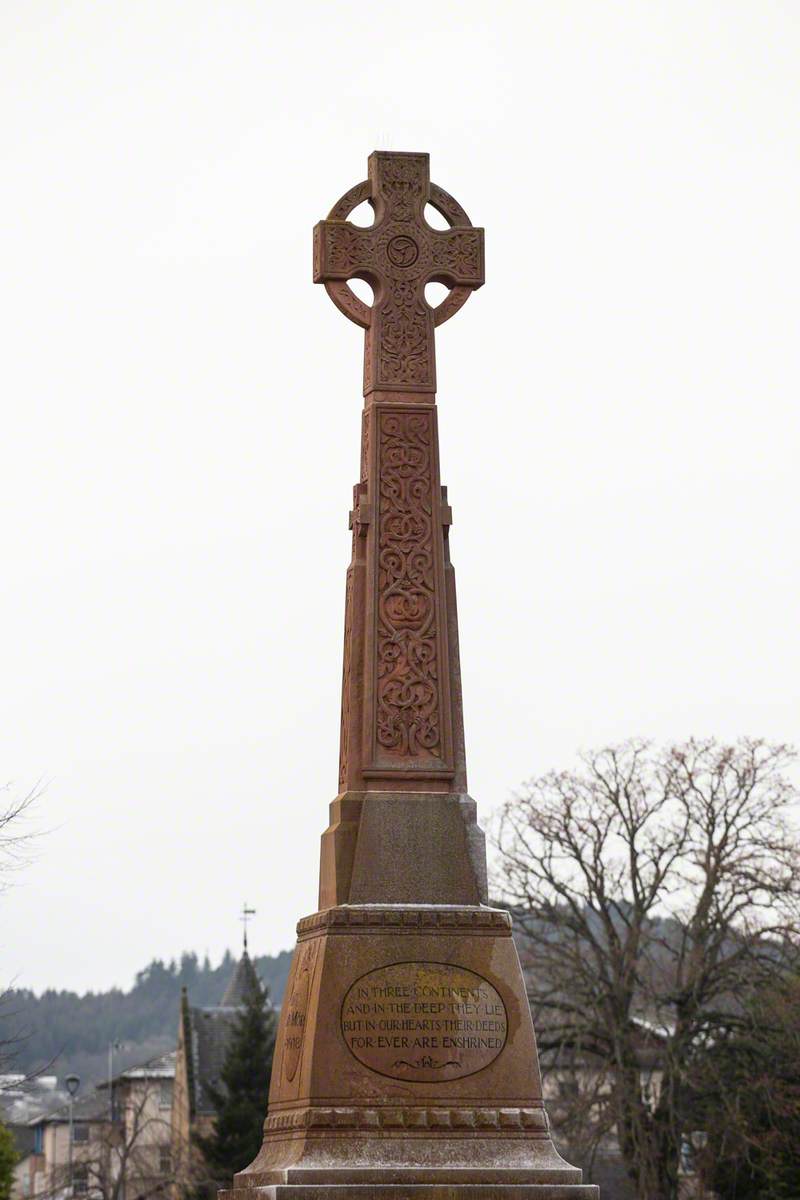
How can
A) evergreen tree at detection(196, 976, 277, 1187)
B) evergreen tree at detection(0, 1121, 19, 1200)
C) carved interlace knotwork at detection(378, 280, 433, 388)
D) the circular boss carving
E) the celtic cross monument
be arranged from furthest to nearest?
1. evergreen tree at detection(196, 976, 277, 1187)
2. evergreen tree at detection(0, 1121, 19, 1200)
3. the circular boss carving
4. carved interlace knotwork at detection(378, 280, 433, 388)
5. the celtic cross monument

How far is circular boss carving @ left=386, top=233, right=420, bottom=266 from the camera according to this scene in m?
14.2

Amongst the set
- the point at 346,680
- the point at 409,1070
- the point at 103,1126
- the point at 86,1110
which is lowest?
the point at 409,1070

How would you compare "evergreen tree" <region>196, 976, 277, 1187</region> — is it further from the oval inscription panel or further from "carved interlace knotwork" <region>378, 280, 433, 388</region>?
the oval inscription panel

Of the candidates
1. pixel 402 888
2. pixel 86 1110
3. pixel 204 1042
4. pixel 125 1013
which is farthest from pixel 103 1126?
pixel 125 1013

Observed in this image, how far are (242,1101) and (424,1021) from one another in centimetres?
3612

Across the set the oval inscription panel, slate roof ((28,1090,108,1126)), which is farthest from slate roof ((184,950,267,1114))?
the oval inscription panel

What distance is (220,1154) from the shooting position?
150ft

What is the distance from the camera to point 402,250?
1424 centimetres

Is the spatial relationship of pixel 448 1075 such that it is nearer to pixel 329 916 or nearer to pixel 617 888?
pixel 329 916

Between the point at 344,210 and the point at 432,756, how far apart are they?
402cm

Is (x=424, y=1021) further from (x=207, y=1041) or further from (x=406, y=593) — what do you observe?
(x=207, y=1041)

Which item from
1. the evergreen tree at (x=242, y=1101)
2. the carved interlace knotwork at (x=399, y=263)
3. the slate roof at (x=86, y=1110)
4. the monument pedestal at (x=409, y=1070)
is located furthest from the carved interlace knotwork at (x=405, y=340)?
the slate roof at (x=86, y=1110)

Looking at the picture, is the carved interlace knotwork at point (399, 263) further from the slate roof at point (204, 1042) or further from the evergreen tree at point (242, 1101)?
the slate roof at point (204, 1042)

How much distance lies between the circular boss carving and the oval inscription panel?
5008 millimetres
